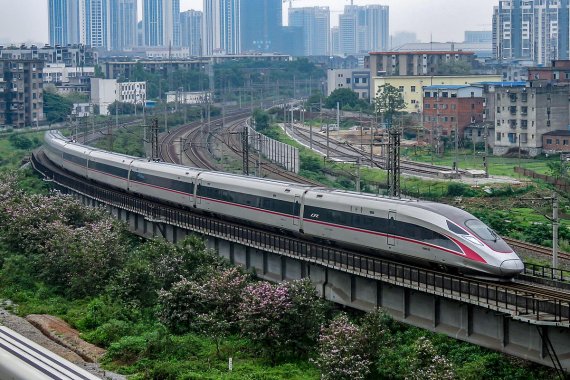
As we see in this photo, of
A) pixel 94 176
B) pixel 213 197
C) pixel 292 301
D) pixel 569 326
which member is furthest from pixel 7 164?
pixel 569 326

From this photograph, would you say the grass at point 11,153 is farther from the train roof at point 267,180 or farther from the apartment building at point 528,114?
the train roof at point 267,180

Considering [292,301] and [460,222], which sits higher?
[460,222]

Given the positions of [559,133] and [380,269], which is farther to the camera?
[559,133]

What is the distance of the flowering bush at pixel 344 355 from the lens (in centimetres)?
2397

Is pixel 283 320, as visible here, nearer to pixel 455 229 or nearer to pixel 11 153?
pixel 455 229

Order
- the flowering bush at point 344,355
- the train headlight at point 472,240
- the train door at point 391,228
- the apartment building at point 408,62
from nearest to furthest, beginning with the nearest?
1. the flowering bush at point 344,355
2. the train headlight at point 472,240
3. the train door at point 391,228
4. the apartment building at point 408,62

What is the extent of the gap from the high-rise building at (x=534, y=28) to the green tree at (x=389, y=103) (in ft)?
210

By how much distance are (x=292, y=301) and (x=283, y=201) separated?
7330 millimetres

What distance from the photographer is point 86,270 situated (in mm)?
34844

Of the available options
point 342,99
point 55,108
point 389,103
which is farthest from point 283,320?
point 55,108

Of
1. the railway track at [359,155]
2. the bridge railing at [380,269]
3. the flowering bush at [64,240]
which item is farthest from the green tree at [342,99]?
the bridge railing at [380,269]

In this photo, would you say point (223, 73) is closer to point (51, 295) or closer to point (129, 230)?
point (129, 230)

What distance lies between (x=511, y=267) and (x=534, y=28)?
442ft

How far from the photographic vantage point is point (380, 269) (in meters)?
27.4
